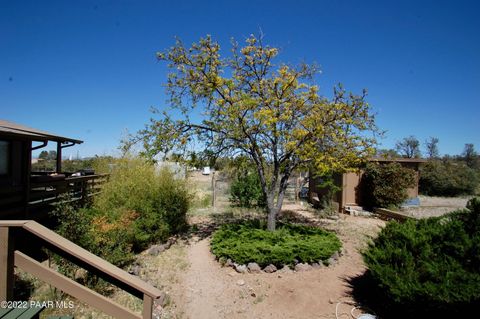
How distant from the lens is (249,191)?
45.9 ft

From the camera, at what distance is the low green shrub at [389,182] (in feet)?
44.0

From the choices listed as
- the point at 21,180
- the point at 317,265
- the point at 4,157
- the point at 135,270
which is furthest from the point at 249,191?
the point at 4,157

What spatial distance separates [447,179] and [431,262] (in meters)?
21.1

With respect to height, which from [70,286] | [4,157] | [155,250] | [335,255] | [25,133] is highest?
[25,133]

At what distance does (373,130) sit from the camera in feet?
25.9

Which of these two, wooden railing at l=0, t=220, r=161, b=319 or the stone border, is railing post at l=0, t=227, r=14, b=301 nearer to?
wooden railing at l=0, t=220, r=161, b=319

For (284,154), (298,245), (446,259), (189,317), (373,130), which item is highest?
(373,130)

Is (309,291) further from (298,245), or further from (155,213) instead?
(155,213)

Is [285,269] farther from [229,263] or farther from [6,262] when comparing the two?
[6,262]

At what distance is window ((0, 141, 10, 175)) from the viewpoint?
7285 millimetres

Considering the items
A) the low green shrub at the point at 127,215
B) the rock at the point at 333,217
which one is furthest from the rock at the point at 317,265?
the rock at the point at 333,217

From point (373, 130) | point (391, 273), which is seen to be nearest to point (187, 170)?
point (373, 130)

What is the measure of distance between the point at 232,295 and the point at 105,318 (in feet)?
7.01

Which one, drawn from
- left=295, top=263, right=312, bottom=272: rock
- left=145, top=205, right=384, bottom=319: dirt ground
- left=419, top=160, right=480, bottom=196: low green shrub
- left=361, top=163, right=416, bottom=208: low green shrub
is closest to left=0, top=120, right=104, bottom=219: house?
left=145, top=205, right=384, bottom=319: dirt ground
